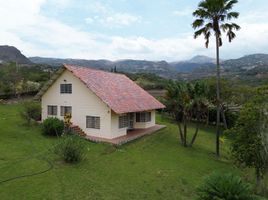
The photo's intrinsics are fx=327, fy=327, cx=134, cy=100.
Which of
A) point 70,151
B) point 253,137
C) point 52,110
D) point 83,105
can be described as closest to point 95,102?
point 83,105

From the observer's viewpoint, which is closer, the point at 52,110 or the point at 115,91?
the point at 115,91

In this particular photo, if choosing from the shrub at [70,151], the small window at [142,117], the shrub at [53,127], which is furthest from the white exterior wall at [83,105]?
the shrub at [70,151]

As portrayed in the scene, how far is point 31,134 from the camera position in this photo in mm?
26906

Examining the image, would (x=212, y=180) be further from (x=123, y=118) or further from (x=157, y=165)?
(x=123, y=118)

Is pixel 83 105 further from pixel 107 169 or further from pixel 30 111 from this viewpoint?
pixel 107 169

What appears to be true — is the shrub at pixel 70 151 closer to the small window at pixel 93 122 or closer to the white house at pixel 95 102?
the white house at pixel 95 102

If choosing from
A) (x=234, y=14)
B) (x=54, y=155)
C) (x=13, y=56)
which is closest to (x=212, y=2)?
(x=234, y=14)

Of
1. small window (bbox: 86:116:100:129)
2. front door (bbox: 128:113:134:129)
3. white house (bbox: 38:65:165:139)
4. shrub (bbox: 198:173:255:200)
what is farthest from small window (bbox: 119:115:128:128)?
shrub (bbox: 198:173:255:200)

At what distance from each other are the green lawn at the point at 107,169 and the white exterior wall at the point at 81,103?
10.1 feet

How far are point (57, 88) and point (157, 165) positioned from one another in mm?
14051

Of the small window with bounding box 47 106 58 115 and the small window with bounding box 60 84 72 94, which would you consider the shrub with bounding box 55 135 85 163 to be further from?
the small window with bounding box 47 106 58 115

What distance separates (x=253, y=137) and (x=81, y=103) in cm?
1510

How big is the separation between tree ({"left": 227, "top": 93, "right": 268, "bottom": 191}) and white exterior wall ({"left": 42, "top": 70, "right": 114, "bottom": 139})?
10.7 meters

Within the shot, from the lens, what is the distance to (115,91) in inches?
1189
